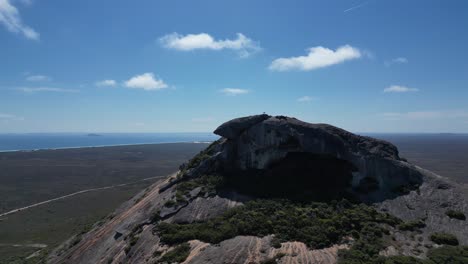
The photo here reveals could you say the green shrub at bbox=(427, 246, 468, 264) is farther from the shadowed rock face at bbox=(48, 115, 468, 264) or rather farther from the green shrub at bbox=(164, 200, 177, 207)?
the green shrub at bbox=(164, 200, 177, 207)

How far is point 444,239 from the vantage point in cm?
2884

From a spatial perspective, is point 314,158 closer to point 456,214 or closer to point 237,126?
point 237,126

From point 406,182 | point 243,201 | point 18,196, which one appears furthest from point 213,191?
point 18,196

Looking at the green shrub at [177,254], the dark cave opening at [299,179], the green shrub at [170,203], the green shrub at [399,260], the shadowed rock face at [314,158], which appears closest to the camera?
the green shrub at [399,260]

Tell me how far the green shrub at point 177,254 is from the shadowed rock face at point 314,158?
16.6m

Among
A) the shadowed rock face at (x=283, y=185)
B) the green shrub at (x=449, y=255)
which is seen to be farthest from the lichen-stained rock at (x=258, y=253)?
the green shrub at (x=449, y=255)

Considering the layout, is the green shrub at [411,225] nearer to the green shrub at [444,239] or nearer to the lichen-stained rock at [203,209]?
the green shrub at [444,239]

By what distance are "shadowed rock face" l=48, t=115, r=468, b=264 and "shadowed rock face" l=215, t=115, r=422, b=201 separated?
0.12 metres

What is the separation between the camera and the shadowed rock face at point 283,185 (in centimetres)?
3238

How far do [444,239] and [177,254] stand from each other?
23.4 m

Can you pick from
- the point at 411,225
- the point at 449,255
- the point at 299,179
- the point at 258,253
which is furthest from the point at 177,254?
the point at 411,225

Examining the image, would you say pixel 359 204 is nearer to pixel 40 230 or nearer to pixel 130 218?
pixel 130 218

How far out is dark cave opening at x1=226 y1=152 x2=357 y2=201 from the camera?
130ft

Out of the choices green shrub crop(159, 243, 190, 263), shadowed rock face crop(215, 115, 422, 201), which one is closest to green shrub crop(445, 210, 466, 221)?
shadowed rock face crop(215, 115, 422, 201)
